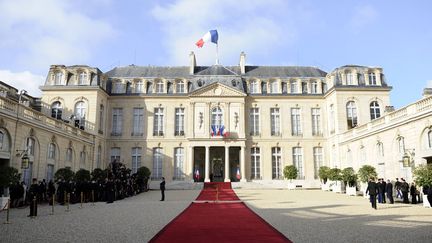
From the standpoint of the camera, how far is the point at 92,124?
29.5m

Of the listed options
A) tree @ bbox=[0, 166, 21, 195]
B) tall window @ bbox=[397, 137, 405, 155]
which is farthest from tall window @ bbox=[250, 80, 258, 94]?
tree @ bbox=[0, 166, 21, 195]

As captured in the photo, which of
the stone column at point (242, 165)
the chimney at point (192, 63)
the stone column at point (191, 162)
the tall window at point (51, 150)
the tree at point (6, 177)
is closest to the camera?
the tree at point (6, 177)

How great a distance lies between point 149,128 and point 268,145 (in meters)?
11.2

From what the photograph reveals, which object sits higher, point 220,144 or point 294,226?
point 220,144

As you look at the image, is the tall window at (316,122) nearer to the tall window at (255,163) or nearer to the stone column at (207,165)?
the tall window at (255,163)

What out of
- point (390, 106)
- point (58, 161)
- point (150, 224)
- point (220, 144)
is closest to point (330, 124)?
point (390, 106)

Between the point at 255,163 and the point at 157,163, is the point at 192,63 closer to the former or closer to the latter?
the point at 157,163

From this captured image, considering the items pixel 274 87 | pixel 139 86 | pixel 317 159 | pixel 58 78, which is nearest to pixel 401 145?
pixel 317 159

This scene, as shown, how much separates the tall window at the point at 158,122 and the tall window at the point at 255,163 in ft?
29.0

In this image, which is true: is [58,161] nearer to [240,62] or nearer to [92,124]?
[92,124]

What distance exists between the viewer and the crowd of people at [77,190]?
15394mm

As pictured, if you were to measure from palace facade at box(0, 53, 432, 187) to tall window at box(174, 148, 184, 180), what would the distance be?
0.30 ft

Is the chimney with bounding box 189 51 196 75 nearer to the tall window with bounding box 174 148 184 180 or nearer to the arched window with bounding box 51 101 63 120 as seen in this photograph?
the tall window with bounding box 174 148 184 180

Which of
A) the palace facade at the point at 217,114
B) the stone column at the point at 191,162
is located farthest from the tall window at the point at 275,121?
the stone column at the point at 191,162
